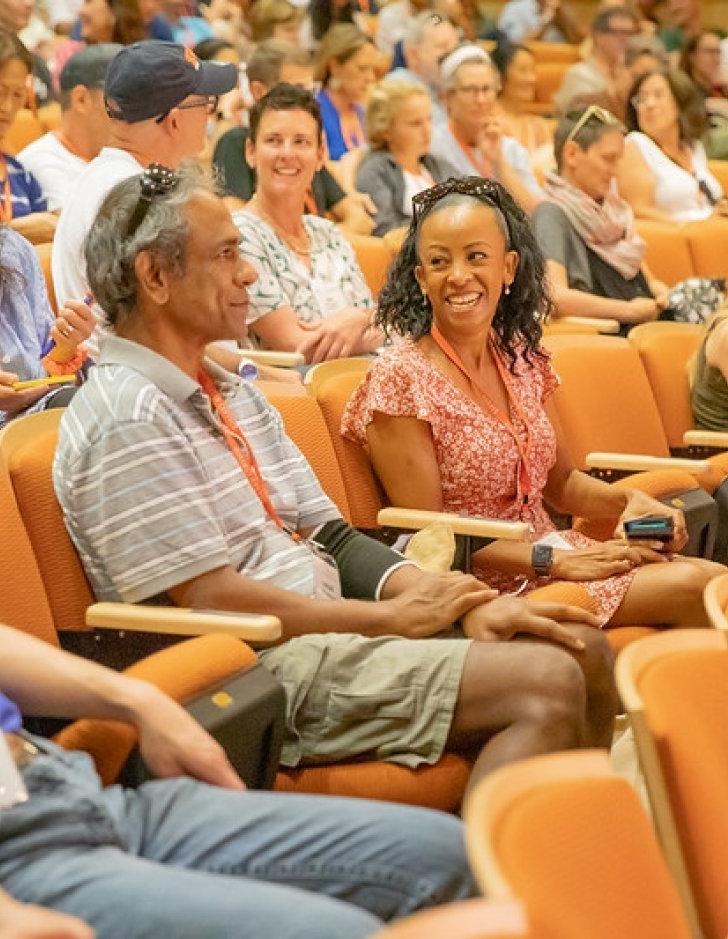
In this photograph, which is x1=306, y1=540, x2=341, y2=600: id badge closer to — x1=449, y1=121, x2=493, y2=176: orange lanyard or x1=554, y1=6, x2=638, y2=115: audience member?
x1=449, y1=121, x2=493, y2=176: orange lanyard

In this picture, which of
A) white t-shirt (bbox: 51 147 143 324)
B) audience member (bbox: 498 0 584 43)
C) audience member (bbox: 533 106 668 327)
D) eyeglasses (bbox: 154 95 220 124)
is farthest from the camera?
audience member (bbox: 498 0 584 43)

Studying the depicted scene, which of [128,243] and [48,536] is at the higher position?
[128,243]

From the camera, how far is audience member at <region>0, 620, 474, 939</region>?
148 cm

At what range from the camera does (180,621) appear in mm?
2189

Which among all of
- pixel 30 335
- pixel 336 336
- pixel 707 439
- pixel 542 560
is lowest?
pixel 707 439

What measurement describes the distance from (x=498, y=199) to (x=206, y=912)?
6.08 ft

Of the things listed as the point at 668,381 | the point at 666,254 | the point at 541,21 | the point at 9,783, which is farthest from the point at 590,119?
the point at 541,21

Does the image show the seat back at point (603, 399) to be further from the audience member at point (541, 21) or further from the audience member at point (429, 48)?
the audience member at point (541, 21)

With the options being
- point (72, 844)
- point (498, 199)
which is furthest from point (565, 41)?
point (72, 844)

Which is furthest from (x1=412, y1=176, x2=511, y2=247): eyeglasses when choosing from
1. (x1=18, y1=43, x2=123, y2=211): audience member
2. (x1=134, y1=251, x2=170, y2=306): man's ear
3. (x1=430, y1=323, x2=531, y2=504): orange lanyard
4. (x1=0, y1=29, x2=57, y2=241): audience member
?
(x1=18, y1=43, x2=123, y2=211): audience member

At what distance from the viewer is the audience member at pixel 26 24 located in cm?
570

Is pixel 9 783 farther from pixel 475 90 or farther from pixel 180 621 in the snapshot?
pixel 475 90

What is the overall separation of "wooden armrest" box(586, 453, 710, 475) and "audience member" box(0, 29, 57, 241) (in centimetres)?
155

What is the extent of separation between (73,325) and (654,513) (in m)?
1.07
